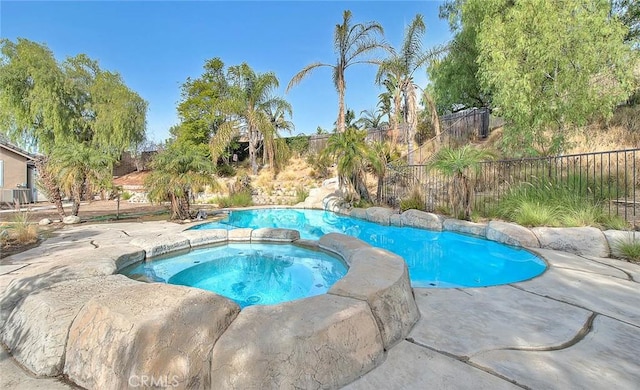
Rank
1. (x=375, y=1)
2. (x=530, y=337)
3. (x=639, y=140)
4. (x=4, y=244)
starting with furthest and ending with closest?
(x=375, y=1), (x=639, y=140), (x=4, y=244), (x=530, y=337)

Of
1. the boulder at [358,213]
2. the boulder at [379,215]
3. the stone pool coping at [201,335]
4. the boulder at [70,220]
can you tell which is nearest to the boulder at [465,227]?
the boulder at [379,215]

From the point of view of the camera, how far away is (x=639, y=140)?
28.4 ft

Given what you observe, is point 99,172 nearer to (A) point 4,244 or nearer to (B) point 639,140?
(A) point 4,244

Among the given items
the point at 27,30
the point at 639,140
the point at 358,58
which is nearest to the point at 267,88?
the point at 358,58

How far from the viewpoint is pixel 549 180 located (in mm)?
6594

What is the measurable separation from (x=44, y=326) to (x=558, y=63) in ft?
33.4

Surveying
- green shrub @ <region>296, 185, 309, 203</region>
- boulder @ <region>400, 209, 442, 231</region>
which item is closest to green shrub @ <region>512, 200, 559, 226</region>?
boulder @ <region>400, 209, 442, 231</region>

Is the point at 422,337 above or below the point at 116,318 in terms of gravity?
below

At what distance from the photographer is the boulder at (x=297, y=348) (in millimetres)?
1473

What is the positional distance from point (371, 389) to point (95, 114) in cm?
2333

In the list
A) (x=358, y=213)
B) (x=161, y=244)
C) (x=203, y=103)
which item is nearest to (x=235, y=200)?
(x=358, y=213)

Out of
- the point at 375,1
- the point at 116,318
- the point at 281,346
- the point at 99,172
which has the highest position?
the point at 375,1

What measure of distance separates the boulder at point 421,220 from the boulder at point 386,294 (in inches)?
190

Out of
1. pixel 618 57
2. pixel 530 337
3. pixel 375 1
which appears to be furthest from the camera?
pixel 375 1
